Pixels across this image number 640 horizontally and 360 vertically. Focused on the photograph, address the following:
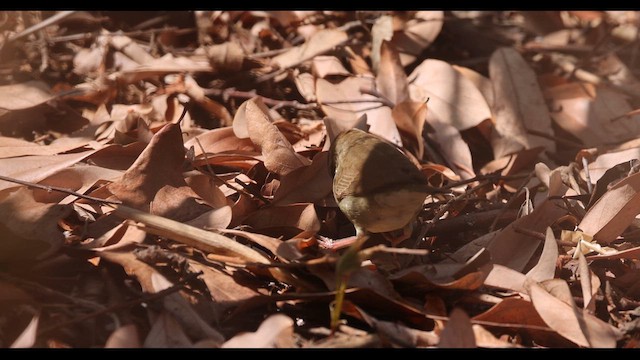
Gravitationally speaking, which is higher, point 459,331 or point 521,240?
point 459,331

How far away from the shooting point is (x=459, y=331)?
161cm

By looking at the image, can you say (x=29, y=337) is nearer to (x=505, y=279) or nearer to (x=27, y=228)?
(x=27, y=228)

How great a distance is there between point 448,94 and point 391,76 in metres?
0.23

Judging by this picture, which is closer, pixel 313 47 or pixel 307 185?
pixel 307 185

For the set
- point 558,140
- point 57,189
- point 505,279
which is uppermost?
point 57,189

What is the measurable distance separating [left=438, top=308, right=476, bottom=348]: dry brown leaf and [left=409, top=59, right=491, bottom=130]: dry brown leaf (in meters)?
1.27

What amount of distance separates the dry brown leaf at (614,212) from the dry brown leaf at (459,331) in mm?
690

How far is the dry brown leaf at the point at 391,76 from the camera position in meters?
2.84

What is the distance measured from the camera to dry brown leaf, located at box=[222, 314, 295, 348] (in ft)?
5.27

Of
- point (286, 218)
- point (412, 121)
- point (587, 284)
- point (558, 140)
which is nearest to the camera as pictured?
point (587, 284)

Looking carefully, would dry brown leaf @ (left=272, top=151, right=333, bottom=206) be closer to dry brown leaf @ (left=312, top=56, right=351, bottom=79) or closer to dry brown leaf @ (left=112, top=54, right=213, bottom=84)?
dry brown leaf @ (left=312, top=56, right=351, bottom=79)

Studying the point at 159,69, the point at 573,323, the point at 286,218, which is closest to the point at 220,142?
the point at 286,218

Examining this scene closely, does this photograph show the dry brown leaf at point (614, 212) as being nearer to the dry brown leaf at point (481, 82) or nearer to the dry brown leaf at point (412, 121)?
the dry brown leaf at point (412, 121)

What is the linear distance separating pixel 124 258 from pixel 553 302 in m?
1.05
